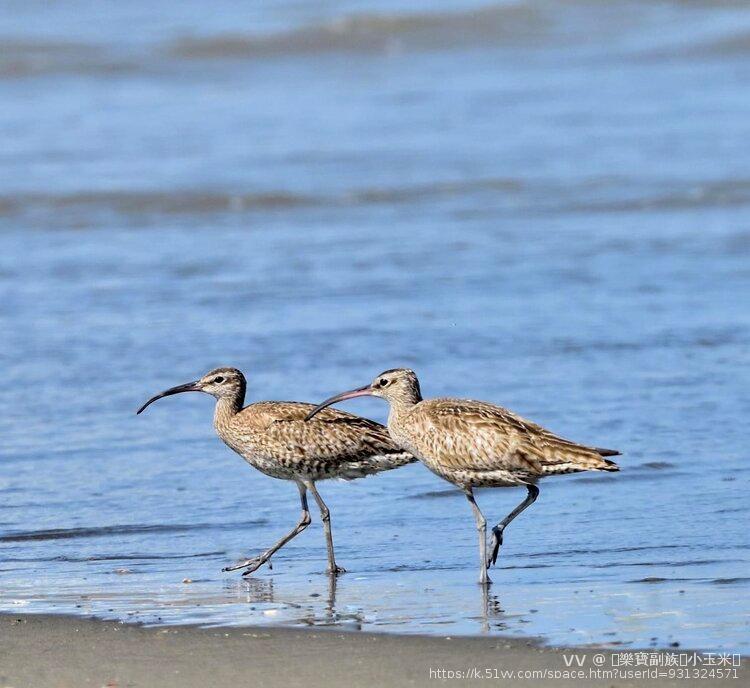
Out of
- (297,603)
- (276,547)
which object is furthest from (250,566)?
(297,603)

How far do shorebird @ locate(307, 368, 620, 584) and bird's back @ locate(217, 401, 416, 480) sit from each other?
0.25m

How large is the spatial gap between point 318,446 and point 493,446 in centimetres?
99

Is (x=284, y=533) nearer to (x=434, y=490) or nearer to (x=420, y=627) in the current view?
(x=434, y=490)

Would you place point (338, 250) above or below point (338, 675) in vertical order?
below

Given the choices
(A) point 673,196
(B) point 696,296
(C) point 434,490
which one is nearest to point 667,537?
(C) point 434,490

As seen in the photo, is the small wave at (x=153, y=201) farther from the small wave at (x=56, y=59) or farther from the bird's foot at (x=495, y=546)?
the bird's foot at (x=495, y=546)

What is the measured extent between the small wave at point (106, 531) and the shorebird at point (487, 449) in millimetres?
1141

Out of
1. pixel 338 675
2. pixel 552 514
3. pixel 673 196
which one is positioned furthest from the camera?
pixel 673 196

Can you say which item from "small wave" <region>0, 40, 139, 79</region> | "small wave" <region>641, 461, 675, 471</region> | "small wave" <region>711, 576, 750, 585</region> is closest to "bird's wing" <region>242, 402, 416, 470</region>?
"small wave" <region>641, 461, 675, 471</region>

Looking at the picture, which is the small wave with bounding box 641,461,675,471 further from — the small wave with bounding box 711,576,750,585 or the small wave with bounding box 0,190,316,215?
the small wave with bounding box 0,190,316,215

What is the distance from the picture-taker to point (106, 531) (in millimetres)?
7820

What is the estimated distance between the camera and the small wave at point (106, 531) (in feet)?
25.2

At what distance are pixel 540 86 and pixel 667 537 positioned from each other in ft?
65.4

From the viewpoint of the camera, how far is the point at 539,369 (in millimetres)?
10914
